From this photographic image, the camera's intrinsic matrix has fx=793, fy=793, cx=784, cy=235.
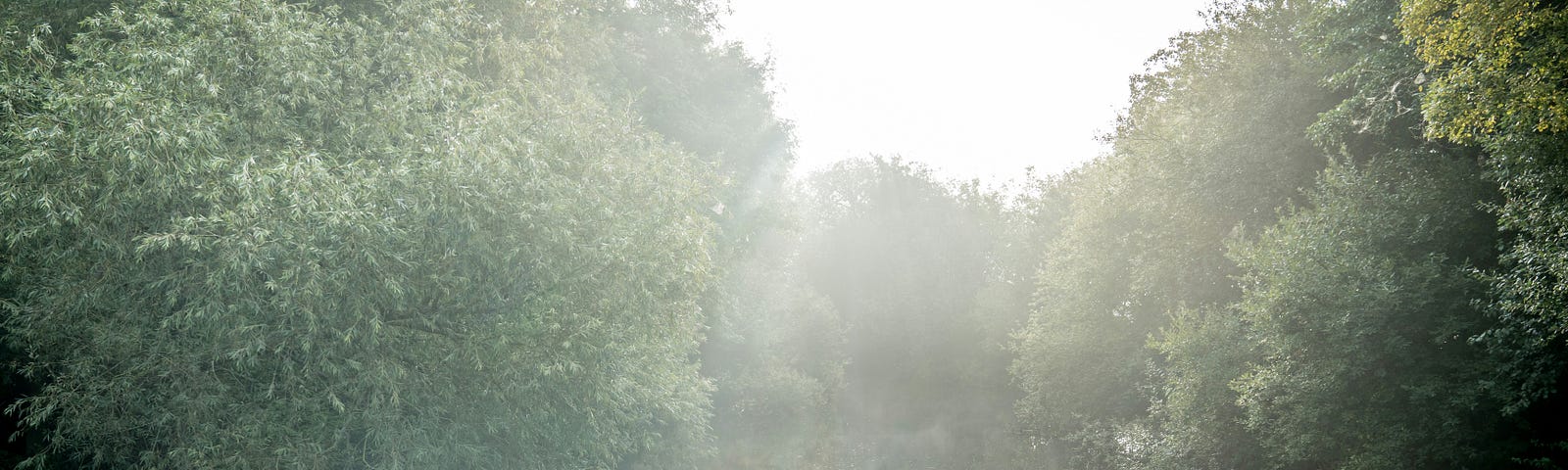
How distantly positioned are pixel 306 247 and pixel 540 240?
3379mm

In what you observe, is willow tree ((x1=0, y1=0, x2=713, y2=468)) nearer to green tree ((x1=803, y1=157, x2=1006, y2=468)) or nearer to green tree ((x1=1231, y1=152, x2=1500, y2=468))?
green tree ((x1=1231, y1=152, x2=1500, y2=468))

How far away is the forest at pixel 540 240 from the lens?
32.7 feet

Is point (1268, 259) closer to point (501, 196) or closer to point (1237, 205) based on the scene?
point (1237, 205)

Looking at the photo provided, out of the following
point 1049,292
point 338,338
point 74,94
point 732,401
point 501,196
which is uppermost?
point 1049,292

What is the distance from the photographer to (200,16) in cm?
1063

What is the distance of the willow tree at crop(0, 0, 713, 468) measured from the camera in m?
9.66

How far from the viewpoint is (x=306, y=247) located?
9781 millimetres

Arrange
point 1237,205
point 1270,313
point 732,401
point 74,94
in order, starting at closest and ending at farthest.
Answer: point 74,94 → point 1270,313 → point 1237,205 → point 732,401

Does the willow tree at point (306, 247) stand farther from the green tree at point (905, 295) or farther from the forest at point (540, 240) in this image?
the green tree at point (905, 295)

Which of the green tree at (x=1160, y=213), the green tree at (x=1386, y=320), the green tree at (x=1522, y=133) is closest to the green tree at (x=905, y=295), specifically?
the green tree at (x=1160, y=213)

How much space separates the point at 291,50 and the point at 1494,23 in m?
16.3

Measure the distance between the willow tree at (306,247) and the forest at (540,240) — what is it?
61 mm

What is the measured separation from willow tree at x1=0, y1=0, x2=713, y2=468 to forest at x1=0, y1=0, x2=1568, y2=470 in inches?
2.4

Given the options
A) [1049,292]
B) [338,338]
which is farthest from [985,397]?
[338,338]
